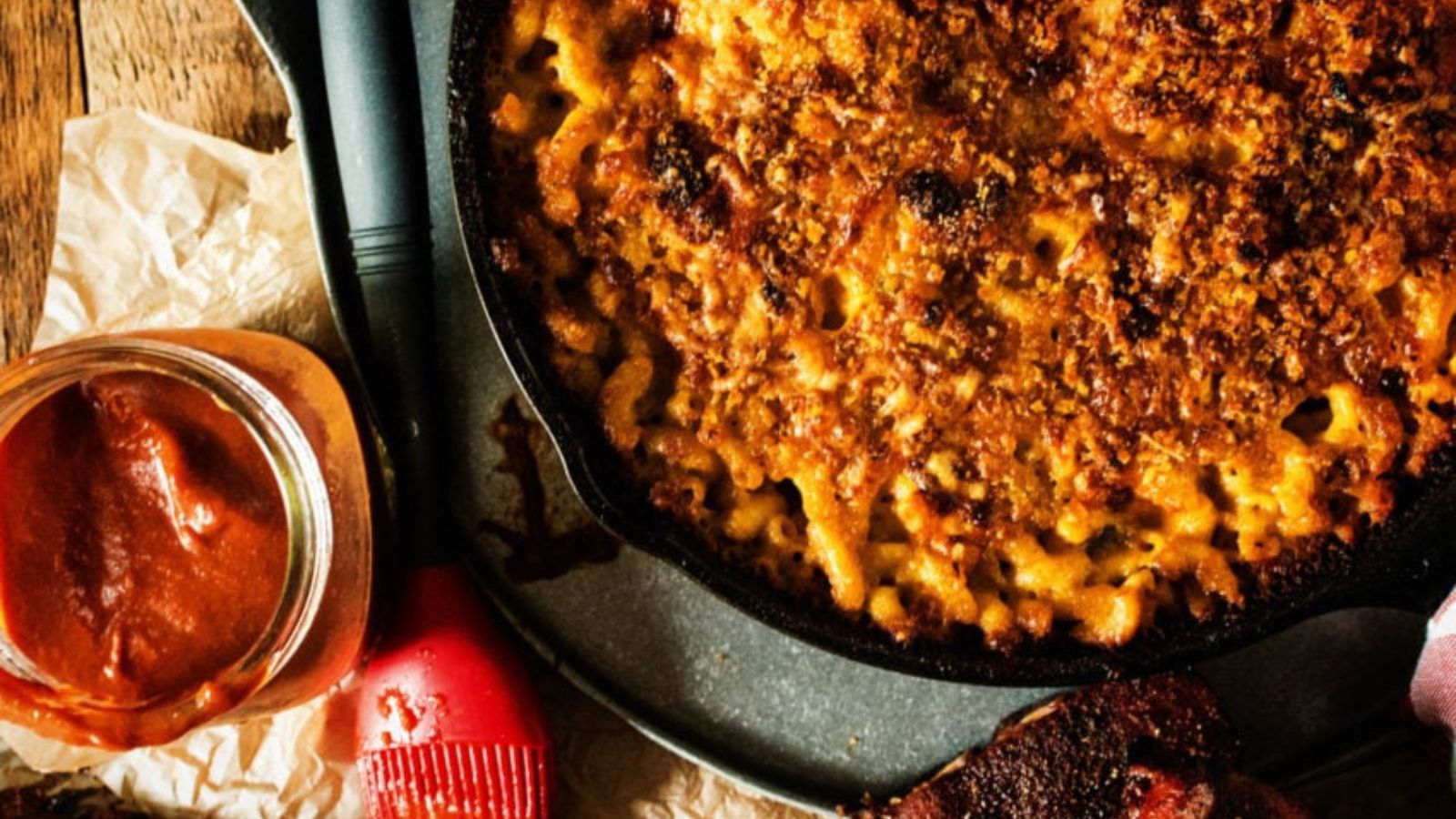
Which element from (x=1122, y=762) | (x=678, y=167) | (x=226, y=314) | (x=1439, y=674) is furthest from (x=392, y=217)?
(x=1439, y=674)

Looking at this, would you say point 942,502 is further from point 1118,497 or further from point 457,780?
point 457,780

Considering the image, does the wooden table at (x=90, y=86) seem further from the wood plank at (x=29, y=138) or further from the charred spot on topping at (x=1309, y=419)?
the charred spot on topping at (x=1309, y=419)

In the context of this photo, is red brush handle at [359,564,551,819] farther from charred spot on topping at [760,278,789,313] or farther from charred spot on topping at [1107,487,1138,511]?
charred spot on topping at [1107,487,1138,511]

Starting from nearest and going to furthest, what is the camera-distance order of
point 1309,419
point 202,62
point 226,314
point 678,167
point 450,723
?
1. point 678,167
2. point 1309,419
3. point 450,723
4. point 226,314
5. point 202,62

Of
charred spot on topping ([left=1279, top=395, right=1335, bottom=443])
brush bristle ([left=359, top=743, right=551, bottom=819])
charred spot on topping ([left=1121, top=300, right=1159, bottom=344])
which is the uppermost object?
charred spot on topping ([left=1121, top=300, right=1159, bottom=344])

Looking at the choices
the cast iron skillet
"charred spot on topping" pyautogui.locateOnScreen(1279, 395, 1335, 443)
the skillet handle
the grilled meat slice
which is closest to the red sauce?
the skillet handle
